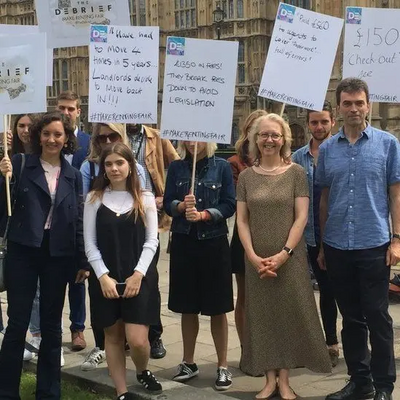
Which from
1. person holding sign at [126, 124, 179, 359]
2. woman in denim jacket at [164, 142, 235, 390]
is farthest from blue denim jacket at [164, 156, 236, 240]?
person holding sign at [126, 124, 179, 359]

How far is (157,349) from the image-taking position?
5254 mm

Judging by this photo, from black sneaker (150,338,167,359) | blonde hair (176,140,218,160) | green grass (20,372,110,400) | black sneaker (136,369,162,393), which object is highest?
blonde hair (176,140,218,160)

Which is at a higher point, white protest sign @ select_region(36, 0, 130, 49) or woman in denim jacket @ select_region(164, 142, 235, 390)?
white protest sign @ select_region(36, 0, 130, 49)

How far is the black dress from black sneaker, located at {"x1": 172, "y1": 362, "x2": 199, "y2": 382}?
0.73 metres

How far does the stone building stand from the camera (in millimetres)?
29562

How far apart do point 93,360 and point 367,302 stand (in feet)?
6.62

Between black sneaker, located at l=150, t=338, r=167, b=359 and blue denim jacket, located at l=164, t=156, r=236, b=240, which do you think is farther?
black sneaker, located at l=150, t=338, r=167, b=359

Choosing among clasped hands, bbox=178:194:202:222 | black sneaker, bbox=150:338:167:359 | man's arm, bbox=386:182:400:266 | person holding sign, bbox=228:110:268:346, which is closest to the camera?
man's arm, bbox=386:182:400:266

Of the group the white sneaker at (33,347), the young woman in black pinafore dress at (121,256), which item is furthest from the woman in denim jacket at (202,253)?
the white sneaker at (33,347)

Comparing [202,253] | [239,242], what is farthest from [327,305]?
[202,253]

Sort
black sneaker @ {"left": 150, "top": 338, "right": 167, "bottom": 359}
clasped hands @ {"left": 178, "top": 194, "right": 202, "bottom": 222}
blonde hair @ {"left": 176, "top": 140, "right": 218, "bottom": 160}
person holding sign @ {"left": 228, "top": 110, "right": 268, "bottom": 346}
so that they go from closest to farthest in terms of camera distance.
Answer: clasped hands @ {"left": 178, "top": 194, "right": 202, "bottom": 222}
blonde hair @ {"left": 176, "top": 140, "right": 218, "bottom": 160}
person holding sign @ {"left": 228, "top": 110, "right": 268, "bottom": 346}
black sneaker @ {"left": 150, "top": 338, "right": 167, "bottom": 359}

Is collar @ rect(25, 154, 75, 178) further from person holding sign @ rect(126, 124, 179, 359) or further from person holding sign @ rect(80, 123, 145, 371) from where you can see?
person holding sign @ rect(126, 124, 179, 359)

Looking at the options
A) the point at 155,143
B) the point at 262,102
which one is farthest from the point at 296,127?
the point at 155,143

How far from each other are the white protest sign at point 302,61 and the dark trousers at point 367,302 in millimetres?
1208
